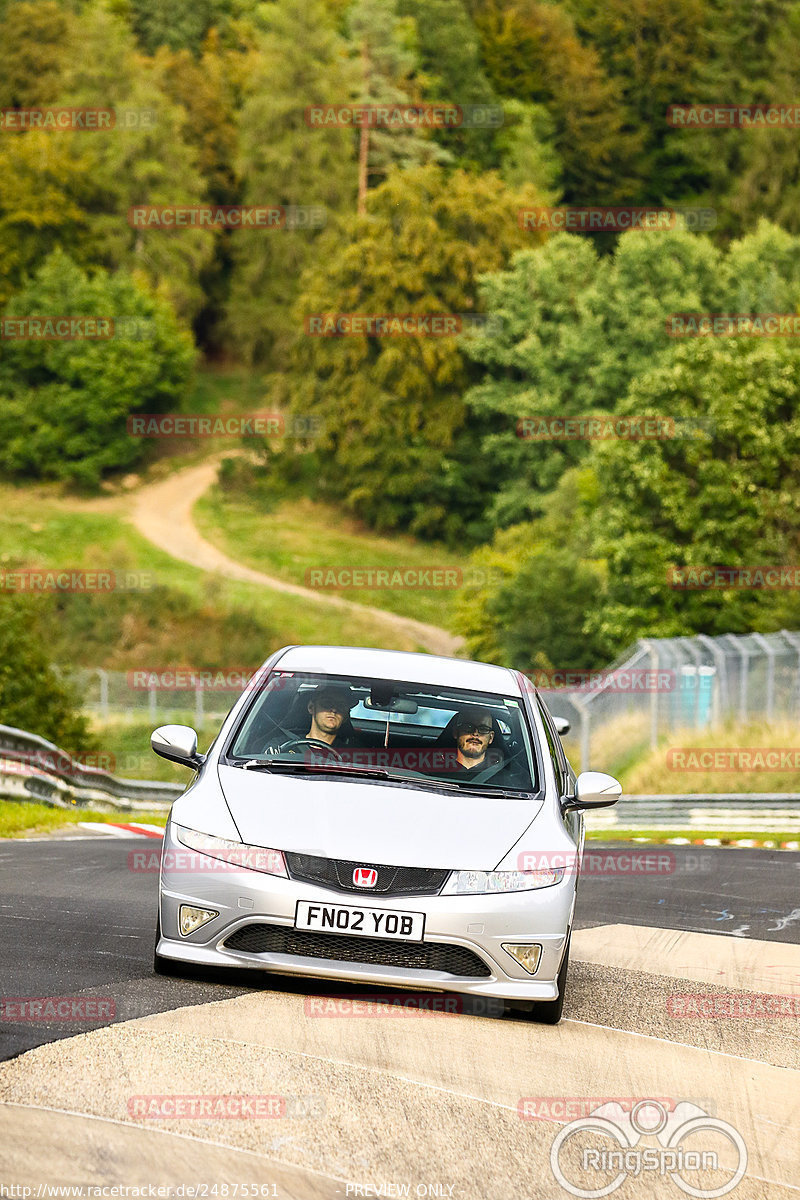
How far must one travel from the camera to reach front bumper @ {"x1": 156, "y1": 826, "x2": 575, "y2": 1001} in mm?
7180

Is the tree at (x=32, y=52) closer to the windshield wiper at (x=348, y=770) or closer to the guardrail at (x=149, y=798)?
the guardrail at (x=149, y=798)

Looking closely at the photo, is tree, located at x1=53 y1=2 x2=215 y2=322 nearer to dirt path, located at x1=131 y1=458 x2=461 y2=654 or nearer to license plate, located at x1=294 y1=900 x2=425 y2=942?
dirt path, located at x1=131 y1=458 x2=461 y2=654

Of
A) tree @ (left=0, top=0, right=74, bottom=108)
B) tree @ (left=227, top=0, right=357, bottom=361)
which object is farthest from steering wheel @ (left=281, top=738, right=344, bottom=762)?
tree @ (left=0, top=0, right=74, bottom=108)

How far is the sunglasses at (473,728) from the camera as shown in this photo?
8.59 metres

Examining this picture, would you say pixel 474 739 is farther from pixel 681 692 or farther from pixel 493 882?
pixel 681 692

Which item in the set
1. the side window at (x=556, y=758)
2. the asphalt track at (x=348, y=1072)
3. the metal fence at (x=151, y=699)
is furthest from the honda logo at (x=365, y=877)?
the metal fence at (x=151, y=699)

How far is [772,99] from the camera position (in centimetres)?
10031

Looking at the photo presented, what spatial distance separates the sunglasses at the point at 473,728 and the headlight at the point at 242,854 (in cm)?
162

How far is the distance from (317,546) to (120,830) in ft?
193

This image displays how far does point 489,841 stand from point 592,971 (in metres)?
2.18

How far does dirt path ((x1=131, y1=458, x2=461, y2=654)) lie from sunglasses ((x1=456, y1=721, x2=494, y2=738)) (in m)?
55.3

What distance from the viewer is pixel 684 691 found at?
102ft

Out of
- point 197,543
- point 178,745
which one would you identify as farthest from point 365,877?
point 197,543

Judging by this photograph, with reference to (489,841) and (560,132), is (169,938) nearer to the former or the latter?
(489,841)
